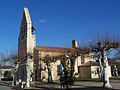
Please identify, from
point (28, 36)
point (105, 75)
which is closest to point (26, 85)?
point (105, 75)

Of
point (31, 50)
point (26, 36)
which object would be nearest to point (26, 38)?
point (26, 36)

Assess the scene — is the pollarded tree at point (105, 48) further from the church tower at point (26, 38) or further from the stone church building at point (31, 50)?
the church tower at point (26, 38)

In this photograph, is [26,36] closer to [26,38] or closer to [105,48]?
[26,38]

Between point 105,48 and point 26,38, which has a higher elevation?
point 26,38

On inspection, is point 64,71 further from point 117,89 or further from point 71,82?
point 117,89

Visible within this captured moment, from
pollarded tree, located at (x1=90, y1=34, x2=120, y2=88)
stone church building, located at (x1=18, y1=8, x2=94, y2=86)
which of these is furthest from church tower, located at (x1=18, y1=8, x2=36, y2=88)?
pollarded tree, located at (x1=90, y1=34, x2=120, y2=88)

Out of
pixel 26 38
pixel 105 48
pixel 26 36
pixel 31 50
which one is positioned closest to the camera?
pixel 105 48

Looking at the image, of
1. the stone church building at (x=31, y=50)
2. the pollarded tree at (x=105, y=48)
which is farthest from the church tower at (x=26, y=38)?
the pollarded tree at (x=105, y=48)

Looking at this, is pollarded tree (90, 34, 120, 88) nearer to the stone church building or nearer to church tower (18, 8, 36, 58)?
the stone church building

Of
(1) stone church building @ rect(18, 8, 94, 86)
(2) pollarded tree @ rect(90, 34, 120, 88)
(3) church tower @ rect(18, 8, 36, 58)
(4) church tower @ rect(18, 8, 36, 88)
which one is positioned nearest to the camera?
(2) pollarded tree @ rect(90, 34, 120, 88)

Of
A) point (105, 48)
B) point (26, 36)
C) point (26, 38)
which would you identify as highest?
point (26, 36)

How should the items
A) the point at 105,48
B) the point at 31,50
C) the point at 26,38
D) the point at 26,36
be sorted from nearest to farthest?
the point at 105,48, the point at 31,50, the point at 26,38, the point at 26,36

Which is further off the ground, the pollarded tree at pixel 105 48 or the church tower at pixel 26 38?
the church tower at pixel 26 38

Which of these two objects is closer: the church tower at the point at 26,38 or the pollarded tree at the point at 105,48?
the pollarded tree at the point at 105,48
